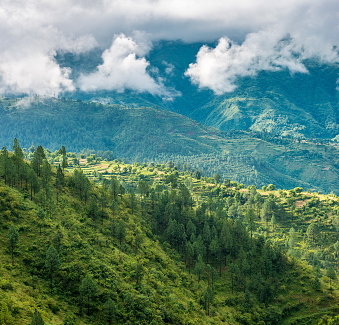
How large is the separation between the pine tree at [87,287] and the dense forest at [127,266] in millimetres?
273

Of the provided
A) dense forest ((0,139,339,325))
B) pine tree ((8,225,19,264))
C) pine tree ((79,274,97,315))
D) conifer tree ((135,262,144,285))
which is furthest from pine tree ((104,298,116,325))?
pine tree ((8,225,19,264))

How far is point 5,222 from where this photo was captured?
107m

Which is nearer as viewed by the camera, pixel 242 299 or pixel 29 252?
pixel 29 252

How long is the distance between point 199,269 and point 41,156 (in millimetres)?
92145

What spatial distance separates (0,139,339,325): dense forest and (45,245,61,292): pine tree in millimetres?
278

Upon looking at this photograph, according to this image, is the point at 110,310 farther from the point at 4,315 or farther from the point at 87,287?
the point at 4,315

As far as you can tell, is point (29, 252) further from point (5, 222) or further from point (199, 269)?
point (199, 269)

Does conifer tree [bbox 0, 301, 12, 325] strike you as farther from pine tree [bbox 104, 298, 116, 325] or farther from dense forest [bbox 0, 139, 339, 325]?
pine tree [bbox 104, 298, 116, 325]

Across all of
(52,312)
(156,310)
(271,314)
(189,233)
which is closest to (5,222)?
(52,312)

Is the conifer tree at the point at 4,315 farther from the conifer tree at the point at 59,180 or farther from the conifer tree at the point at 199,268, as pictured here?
the conifer tree at the point at 199,268

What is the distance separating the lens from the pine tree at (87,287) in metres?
93.8

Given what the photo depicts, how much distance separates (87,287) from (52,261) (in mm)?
12460

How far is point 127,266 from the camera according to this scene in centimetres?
11888

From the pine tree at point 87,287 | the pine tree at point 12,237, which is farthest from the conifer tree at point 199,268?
the pine tree at point 12,237
